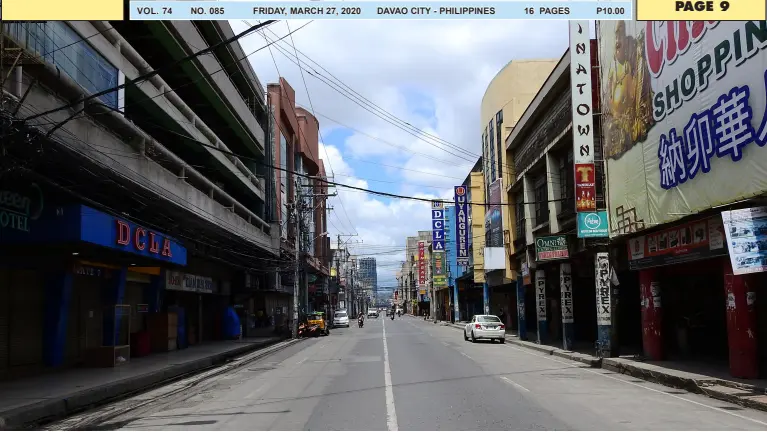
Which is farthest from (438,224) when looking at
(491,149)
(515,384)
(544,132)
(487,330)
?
Answer: (515,384)

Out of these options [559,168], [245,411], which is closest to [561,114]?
[559,168]

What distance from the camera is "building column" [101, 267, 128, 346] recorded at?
22.2m

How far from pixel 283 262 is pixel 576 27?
115 feet

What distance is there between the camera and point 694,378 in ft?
49.8

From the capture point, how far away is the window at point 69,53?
47.7ft

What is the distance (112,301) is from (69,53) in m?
9.54

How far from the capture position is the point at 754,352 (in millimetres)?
15070

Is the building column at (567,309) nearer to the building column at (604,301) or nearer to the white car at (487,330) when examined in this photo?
the building column at (604,301)

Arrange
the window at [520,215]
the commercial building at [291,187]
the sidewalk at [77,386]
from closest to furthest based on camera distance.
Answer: the sidewalk at [77,386] → the window at [520,215] → the commercial building at [291,187]

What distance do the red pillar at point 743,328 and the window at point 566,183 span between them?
10.8m

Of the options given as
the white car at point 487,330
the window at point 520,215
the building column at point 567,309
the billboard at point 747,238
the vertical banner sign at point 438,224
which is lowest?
the white car at point 487,330

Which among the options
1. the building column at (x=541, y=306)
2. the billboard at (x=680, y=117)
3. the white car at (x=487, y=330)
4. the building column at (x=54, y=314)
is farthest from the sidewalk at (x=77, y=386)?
the building column at (x=541, y=306)

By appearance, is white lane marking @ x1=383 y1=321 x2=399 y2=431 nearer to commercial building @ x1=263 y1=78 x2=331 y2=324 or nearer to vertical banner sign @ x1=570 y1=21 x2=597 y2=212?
vertical banner sign @ x1=570 y1=21 x2=597 y2=212

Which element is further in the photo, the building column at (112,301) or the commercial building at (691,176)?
the building column at (112,301)
